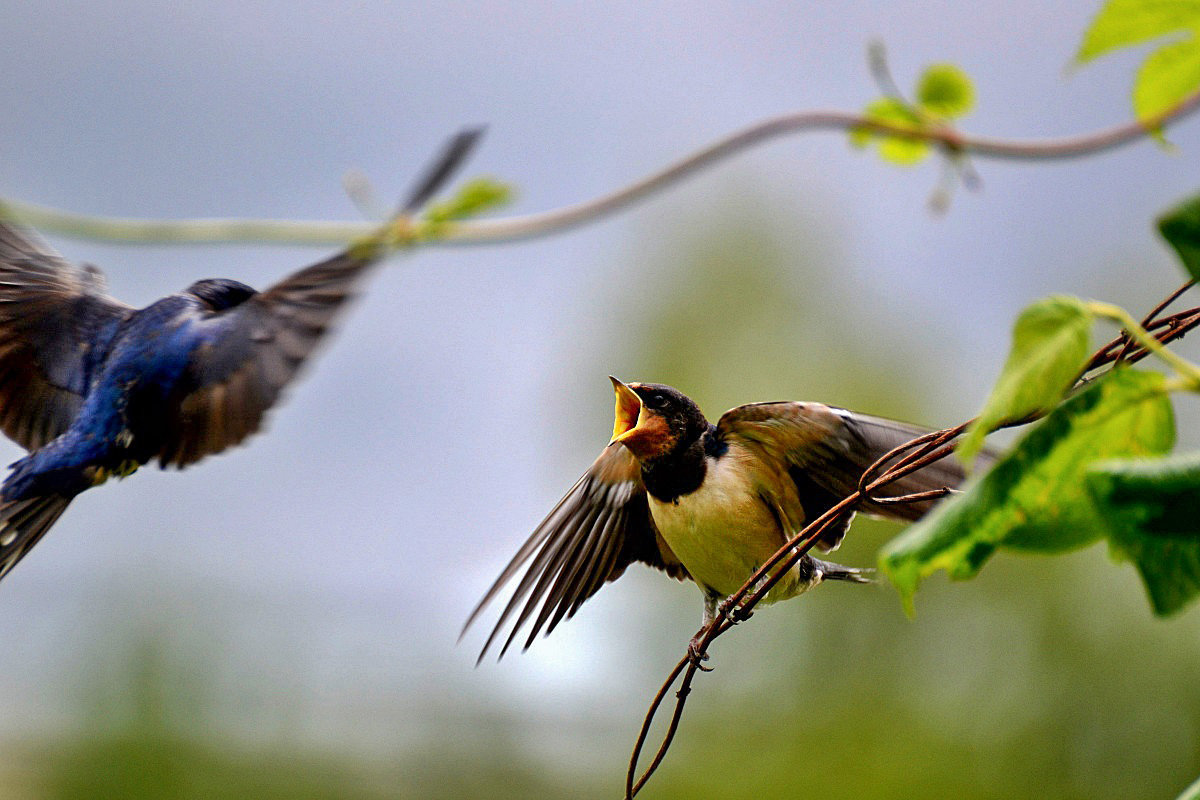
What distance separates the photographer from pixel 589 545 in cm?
133

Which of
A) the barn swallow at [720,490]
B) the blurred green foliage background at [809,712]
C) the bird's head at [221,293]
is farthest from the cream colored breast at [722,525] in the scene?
the blurred green foliage background at [809,712]

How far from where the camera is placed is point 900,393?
11.3m

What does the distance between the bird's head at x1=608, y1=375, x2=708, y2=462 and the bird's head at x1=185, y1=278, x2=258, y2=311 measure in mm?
473

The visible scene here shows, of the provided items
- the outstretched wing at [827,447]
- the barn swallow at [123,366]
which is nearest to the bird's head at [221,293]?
the barn swallow at [123,366]

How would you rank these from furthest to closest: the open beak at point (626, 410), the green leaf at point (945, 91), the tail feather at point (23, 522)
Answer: the open beak at point (626, 410) → the tail feather at point (23, 522) → the green leaf at point (945, 91)

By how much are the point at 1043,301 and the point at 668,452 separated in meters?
0.93

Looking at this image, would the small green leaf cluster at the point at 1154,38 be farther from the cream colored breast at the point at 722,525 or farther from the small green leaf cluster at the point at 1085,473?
the cream colored breast at the point at 722,525

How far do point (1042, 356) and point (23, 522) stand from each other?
665 mm

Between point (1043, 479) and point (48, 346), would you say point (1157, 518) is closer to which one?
point (1043, 479)

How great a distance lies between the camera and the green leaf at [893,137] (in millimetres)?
659

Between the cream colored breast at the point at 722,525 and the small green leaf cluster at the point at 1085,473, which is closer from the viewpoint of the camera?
the small green leaf cluster at the point at 1085,473

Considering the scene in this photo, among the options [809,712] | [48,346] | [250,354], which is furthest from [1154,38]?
[809,712]

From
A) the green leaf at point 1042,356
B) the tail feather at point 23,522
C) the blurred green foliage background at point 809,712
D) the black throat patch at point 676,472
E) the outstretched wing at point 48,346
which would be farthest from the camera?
the blurred green foliage background at point 809,712

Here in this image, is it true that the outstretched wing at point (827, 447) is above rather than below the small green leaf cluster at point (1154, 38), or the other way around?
below
